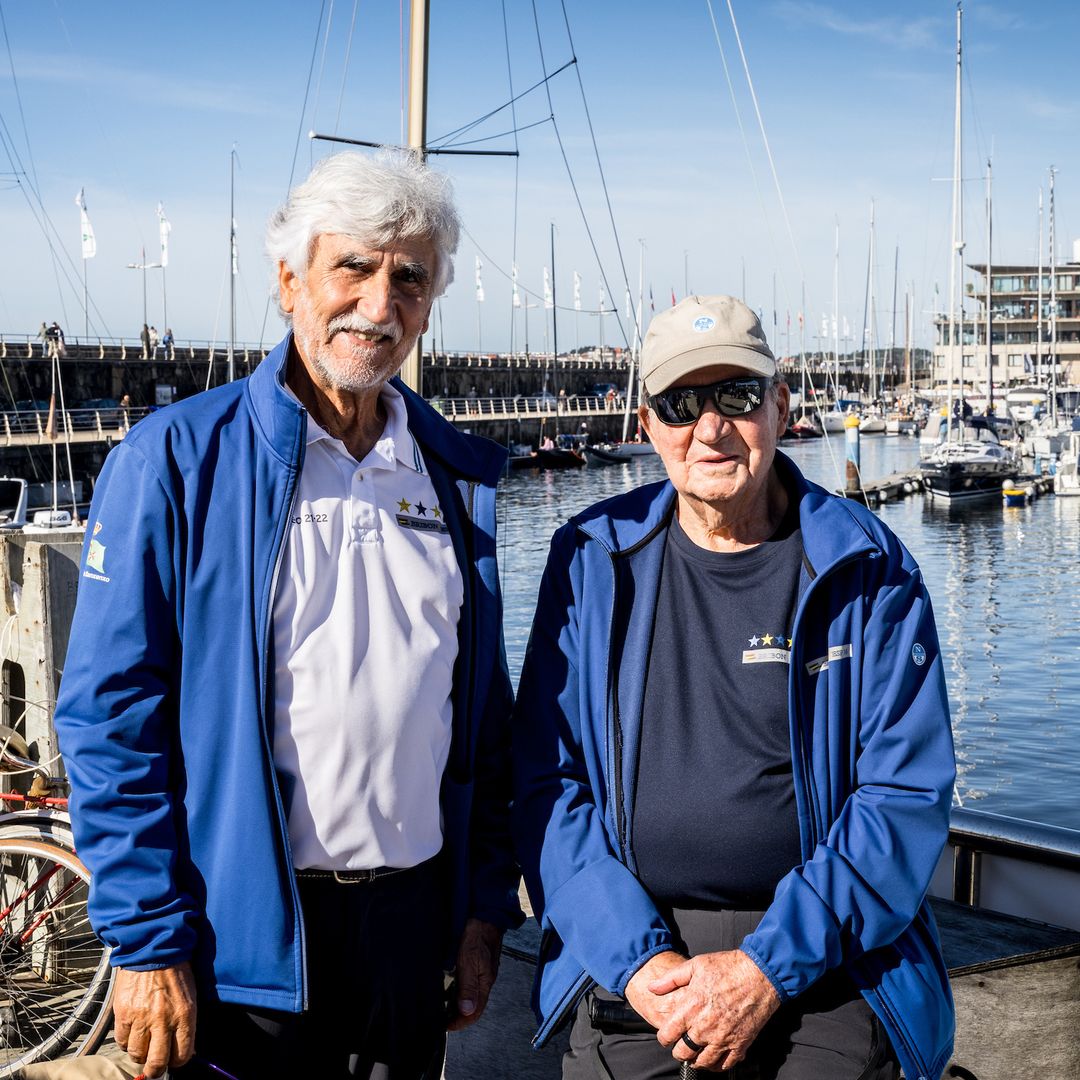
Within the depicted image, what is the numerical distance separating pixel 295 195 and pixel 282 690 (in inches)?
33.8

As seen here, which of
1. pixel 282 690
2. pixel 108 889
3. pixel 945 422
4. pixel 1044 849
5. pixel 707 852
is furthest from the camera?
pixel 945 422

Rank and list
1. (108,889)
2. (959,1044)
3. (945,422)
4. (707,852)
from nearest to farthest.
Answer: (108,889), (707,852), (959,1044), (945,422)

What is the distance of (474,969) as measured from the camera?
89.8 inches

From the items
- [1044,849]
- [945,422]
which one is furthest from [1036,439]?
[1044,849]

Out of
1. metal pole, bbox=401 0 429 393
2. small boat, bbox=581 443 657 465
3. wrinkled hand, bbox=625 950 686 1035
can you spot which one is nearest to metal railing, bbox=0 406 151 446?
small boat, bbox=581 443 657 465

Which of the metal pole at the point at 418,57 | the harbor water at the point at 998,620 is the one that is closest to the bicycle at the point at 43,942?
the metal pole at the point at 418,57

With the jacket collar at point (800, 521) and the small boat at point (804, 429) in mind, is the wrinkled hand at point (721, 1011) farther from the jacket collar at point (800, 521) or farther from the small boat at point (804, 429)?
the small boat at point (804, 429)

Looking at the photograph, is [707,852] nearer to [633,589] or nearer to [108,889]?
[633,589]

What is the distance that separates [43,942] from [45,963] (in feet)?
0.17

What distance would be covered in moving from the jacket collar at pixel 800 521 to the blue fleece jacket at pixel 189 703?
627 millimetres

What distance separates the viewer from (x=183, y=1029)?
1911mm

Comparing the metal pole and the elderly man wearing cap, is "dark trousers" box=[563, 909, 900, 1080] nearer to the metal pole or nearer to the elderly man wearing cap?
the elderly man wearing cap

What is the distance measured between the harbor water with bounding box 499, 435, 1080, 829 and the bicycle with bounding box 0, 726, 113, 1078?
730cm

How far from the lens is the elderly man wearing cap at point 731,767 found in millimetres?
2051
